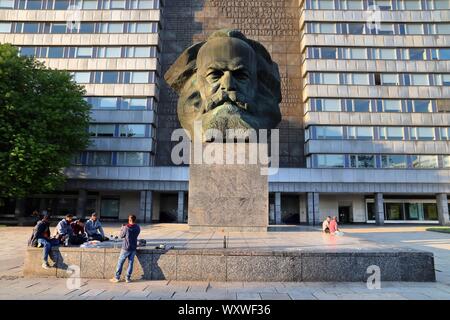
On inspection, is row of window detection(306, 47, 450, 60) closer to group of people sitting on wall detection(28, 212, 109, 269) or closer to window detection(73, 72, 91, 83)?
window detection(73, 72, 91, 83)

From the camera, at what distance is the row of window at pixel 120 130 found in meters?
41.0

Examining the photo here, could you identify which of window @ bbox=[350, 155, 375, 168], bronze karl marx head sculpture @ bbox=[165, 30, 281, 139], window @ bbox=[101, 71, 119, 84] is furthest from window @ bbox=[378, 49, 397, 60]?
window @ bbox=[101, 71, 119, 84]

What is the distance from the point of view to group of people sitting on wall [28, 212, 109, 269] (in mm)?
8008

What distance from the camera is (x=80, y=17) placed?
42.9 m

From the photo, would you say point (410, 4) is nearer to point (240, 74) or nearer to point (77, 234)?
point (240, 74)

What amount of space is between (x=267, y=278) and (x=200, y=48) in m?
11.0

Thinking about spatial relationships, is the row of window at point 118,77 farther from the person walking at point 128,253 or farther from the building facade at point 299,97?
the person walking at point 128,253

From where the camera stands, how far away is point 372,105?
41.4 m

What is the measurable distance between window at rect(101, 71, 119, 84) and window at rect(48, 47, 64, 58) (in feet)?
21.2

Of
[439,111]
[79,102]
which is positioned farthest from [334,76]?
[79,102]

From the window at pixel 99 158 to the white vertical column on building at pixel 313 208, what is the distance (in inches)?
1026

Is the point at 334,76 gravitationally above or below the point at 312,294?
above

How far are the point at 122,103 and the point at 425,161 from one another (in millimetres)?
40278

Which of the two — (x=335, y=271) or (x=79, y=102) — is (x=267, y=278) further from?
(x=79, y=102)
